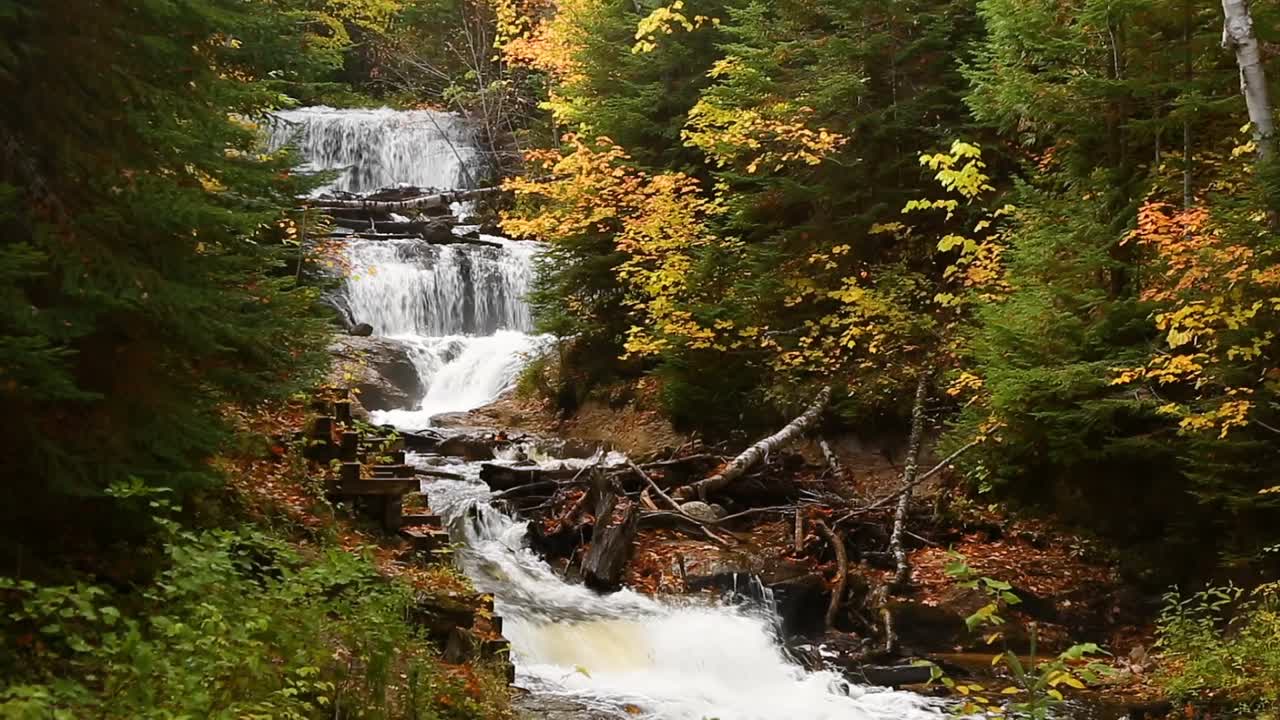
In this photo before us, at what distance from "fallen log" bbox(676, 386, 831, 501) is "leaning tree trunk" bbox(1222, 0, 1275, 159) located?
258 inches

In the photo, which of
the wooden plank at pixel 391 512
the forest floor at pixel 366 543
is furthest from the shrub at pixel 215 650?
the wooden plank at pixel 391 512

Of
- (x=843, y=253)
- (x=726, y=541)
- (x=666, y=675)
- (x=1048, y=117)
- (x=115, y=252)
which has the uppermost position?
(x=1048, y=117)

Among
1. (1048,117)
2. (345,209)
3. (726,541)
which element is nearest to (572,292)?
(726,541)

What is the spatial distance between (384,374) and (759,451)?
8.77 metres

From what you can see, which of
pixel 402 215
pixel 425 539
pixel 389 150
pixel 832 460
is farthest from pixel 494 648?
pixel 389 150

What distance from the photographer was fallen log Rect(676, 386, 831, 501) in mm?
12094

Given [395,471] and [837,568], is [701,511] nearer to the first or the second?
[837,568]

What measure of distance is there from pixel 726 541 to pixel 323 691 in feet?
23.1

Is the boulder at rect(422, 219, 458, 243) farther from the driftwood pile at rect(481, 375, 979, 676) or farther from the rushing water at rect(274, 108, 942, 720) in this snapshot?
the driftwood pile at rect(481, 375, 979, 676)

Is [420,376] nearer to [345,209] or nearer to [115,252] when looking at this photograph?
[345,209]

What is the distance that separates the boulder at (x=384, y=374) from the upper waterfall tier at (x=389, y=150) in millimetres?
11628

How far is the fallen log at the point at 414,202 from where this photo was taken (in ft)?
82.8

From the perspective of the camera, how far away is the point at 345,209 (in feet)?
81.8

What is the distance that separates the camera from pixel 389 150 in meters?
30.5
